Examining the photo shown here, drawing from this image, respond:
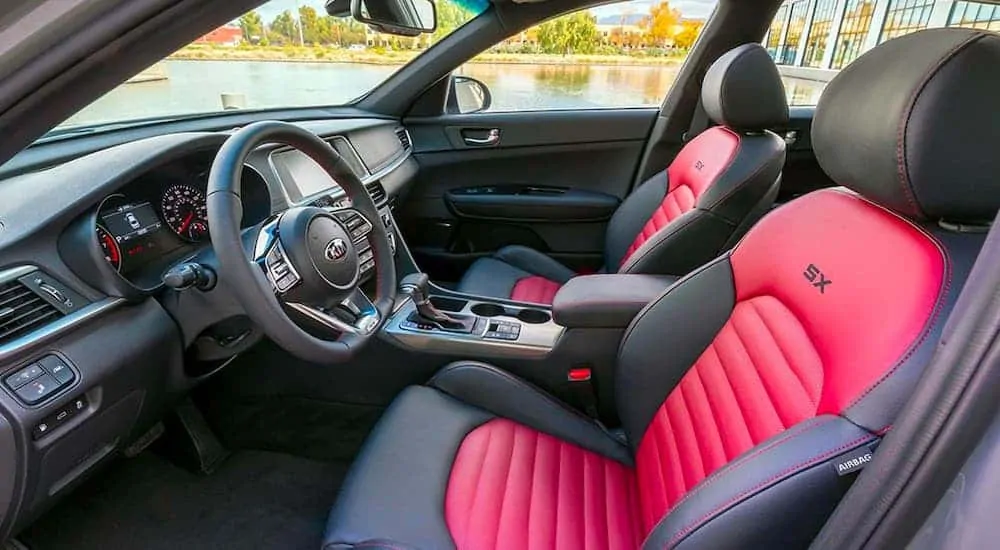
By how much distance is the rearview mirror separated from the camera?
1.72 m

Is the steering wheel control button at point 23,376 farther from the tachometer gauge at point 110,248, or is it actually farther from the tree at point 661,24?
the tree at point 661,24

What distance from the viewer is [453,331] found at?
1512 mm

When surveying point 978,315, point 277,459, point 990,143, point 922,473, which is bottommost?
point 277,459

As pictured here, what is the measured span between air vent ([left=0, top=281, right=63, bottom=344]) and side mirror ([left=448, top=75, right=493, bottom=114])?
1860 mm

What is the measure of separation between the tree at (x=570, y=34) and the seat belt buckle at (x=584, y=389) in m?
1.43

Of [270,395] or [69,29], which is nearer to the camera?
[69,29]

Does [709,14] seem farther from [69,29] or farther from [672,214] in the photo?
[69,29]

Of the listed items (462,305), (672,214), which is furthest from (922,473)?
(672,214)

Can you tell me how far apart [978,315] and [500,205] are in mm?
2066

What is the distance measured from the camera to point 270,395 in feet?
5.41

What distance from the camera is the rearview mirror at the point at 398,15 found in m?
1.72

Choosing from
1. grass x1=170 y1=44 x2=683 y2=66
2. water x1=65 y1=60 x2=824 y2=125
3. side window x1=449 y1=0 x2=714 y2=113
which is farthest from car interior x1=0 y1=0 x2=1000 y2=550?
side window x1=449 y1=0 x2=714 y2=113

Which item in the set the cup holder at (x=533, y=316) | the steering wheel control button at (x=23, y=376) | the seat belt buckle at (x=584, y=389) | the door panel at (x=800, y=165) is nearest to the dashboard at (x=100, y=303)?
the steering wheel control button at (x=23, y=376)

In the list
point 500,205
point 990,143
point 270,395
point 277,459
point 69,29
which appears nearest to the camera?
point 69,29
